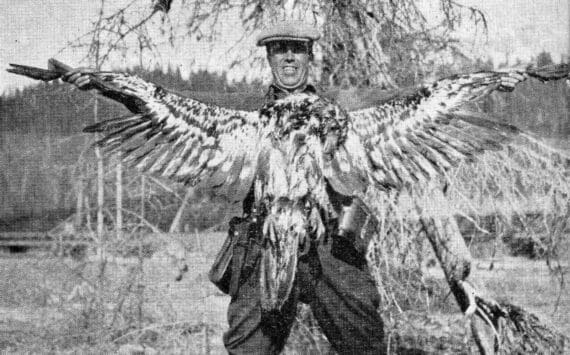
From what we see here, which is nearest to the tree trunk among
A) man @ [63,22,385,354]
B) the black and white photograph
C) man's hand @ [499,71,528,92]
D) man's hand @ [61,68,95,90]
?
the black and white photograph

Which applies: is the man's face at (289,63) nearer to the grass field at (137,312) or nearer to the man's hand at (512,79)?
the man's hand at (512,79)

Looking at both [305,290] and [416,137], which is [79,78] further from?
[416,137]

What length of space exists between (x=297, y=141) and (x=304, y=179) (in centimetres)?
17

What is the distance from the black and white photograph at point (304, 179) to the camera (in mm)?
3021

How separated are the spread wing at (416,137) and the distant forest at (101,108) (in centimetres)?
13

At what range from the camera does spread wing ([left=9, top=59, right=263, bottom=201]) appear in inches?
123

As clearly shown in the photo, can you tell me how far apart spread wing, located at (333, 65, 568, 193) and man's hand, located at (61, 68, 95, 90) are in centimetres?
112

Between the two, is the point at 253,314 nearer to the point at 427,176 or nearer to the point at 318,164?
the point at 318,164

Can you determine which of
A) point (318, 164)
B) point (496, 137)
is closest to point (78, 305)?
point (318, 164)

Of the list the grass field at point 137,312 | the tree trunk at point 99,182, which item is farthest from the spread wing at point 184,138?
the grass field at point 137,312

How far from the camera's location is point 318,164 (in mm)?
3057

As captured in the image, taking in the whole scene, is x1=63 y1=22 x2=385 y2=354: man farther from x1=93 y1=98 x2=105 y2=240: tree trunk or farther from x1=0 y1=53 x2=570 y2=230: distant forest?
x1=93 y1=98 x2=105 y2=240: tree trunk

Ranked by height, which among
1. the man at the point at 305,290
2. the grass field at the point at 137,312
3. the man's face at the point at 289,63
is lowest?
the grass field at the point at 137,312

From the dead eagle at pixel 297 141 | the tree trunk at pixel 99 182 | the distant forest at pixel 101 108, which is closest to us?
the dead eagle at pixel 297 141
